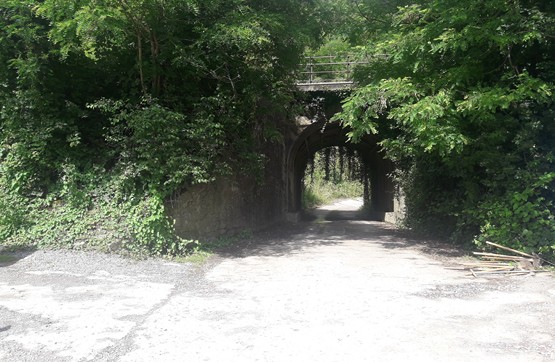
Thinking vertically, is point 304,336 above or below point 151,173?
below

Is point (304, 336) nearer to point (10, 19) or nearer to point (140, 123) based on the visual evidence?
point (140, 123)

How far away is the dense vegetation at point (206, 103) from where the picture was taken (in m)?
8.20

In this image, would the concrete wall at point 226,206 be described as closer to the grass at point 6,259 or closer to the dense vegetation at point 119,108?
the dense vegetation at point 119,108

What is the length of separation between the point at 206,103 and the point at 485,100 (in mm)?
5757

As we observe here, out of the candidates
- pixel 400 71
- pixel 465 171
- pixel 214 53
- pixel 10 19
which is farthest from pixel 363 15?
pixel 10 19

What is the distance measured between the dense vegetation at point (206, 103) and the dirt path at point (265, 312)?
1.45 metres

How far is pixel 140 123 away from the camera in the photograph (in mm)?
9008

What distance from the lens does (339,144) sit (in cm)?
2786

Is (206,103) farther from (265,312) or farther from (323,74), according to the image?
(323,74)

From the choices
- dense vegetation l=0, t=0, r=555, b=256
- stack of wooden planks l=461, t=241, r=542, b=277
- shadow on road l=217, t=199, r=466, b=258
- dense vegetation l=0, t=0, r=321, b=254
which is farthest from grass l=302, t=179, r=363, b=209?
stack of wooden planks l=461, t=241, r=542, b=277

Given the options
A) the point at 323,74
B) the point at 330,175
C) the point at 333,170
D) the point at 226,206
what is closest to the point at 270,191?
the point at 323,74

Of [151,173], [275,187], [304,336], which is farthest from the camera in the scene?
[275,187]

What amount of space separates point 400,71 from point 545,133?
321 centimetres

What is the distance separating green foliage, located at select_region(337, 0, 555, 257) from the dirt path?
1761mm
